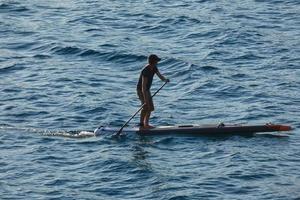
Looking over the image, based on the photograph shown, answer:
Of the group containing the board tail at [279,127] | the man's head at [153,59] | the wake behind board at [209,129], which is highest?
the man's head at [153,59]

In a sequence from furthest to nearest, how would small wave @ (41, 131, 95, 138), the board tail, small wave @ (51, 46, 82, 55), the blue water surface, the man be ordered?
small wave @ (51, 46, 82, 55), small wave @ (41, 131, 95, 138), the board tail, the man, the blue water surface

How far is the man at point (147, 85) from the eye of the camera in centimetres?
2660

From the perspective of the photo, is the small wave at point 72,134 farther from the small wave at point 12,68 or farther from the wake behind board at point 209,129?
the small wave at point 12,68

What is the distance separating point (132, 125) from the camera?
2861cm

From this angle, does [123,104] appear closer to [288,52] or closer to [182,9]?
[288,52]

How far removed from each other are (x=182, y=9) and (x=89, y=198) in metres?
24.9

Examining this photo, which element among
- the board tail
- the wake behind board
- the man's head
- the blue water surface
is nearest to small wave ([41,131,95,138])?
the blue water surface

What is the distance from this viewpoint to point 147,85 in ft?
88.9

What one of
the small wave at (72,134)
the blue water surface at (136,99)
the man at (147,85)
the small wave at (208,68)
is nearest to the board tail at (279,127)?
the blue water surface at (136,99)

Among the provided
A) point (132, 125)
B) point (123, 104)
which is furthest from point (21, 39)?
point (132, 125)

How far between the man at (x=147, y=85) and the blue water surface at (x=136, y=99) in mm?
696

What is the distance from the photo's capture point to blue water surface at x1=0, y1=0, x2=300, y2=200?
79.2ft

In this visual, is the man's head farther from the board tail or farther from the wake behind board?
the board tail

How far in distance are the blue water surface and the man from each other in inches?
27.4
